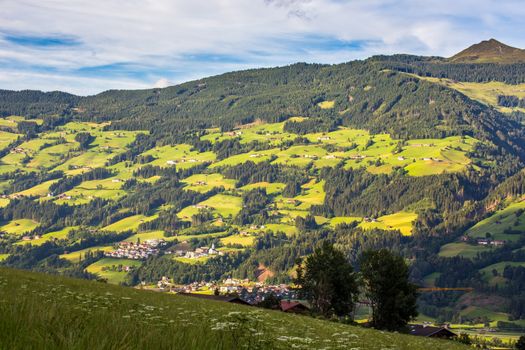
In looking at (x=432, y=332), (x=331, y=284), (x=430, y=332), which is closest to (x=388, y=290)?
(x=430, y=332)

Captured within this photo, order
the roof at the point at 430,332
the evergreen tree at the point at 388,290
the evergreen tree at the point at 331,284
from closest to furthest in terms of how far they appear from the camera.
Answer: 1. the evergreen tree at the point at 388,290
2. the roof at the point at 430,332
3. the evergreen tree at the point at 331,284

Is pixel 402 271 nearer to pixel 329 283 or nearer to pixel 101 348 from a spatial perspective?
pixel 329 283

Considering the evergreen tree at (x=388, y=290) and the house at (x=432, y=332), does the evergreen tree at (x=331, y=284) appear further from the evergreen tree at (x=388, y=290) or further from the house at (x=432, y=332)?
the house at (x=432, y=332)

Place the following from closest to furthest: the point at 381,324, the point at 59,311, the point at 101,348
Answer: the point at 101,348, the point at 59,311, the point at 381,324

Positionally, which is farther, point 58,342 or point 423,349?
point 423,349

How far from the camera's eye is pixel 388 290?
285ft

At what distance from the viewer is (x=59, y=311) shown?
6.26 metres

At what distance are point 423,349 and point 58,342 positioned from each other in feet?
97.7

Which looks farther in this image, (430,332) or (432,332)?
(430,332)

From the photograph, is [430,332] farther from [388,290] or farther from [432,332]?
[388,290]

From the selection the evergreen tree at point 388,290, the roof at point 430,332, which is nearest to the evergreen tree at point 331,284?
the evergreen tree at point 388,290

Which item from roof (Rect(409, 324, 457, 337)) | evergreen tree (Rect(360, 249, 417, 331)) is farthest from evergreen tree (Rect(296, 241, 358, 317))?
roof (Rect(409, 324, 457, 337))

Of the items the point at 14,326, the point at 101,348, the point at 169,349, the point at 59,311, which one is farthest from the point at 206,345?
the point at 59,311

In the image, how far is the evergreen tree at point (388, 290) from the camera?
8494 cm
